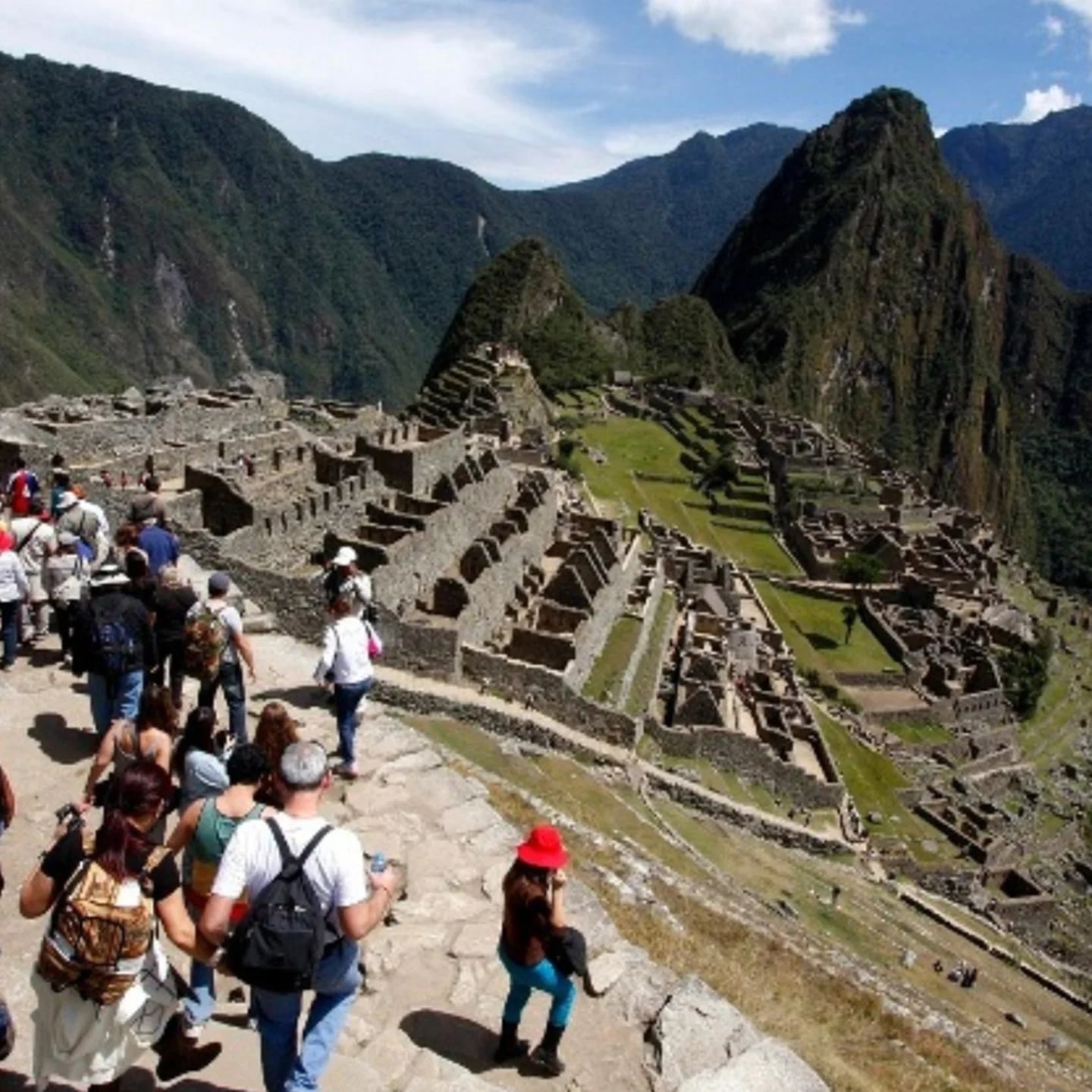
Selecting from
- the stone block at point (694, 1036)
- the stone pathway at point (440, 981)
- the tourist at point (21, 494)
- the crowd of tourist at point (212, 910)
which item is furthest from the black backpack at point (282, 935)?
the tourist at point (21, 494)

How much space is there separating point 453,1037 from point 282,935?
279 cm

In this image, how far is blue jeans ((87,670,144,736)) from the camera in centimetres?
972

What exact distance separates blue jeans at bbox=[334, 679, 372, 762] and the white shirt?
7cm

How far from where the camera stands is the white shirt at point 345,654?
35.6ft

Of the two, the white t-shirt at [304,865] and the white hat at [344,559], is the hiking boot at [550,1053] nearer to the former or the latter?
the white t-shirt at [304,865]

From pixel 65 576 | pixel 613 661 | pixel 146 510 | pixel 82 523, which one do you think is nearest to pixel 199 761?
pixel 65 576

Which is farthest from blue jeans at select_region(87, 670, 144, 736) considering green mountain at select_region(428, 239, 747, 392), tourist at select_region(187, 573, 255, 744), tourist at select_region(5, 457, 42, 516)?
green mountain at select_region(428, 239, 747, 392)

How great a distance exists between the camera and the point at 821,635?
181ft

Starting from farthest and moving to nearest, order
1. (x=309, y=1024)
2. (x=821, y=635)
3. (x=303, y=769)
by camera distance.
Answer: (x=821, y=635) < (x=309, y=1024) < (x=303, y=769)

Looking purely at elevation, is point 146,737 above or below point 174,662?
above

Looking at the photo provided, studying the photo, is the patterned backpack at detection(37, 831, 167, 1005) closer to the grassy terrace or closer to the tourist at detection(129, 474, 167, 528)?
the tourist at detection(129, 474, 167, 528)

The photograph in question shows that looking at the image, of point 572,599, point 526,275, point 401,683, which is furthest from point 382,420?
point 526,275

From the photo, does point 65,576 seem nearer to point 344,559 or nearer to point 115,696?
point 115,696

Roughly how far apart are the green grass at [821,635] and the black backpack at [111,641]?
42728 millimetres
